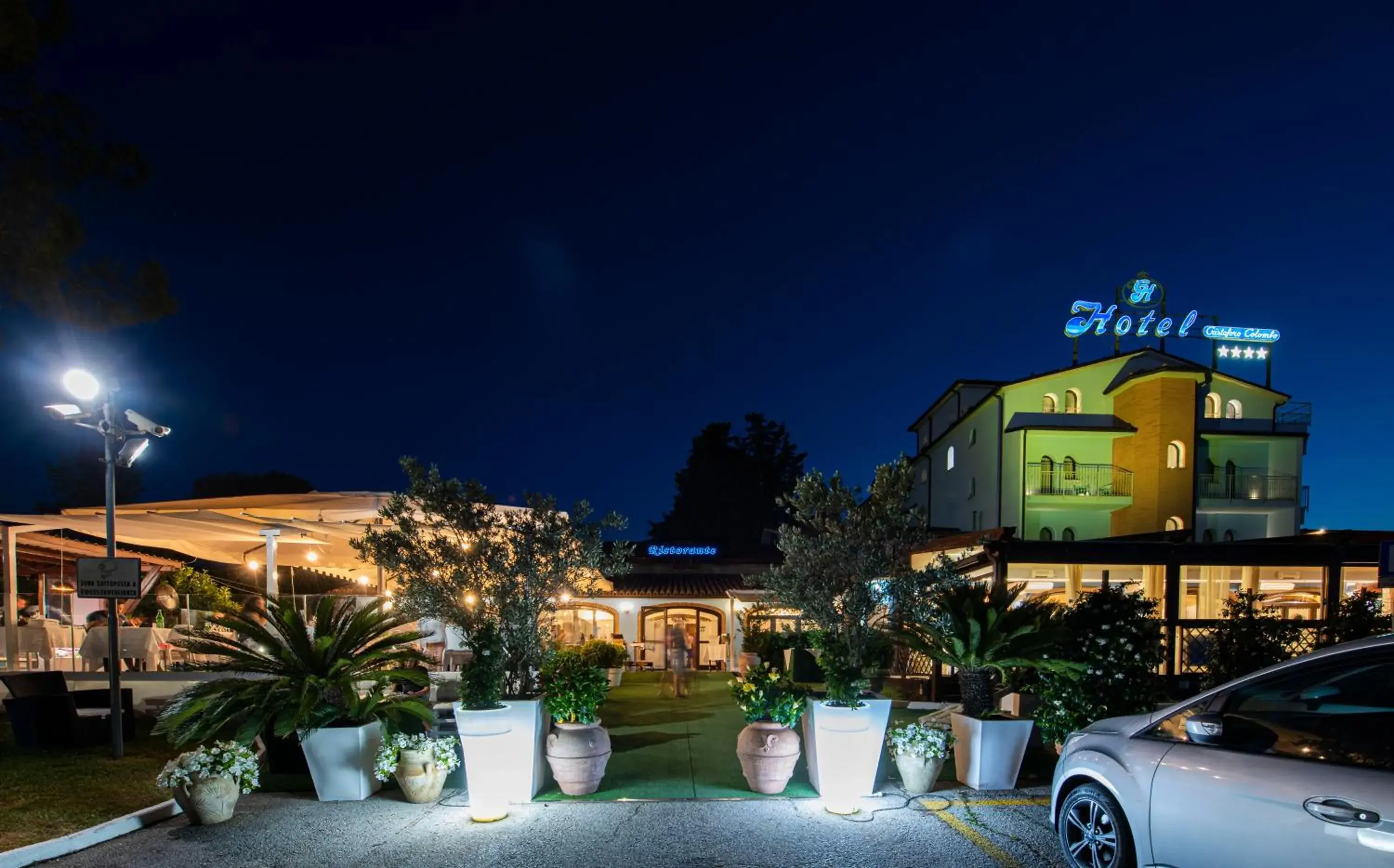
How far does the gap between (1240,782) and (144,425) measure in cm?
964

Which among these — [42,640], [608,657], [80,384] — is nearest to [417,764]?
[80,384]

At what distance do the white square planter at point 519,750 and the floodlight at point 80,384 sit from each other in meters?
4.77

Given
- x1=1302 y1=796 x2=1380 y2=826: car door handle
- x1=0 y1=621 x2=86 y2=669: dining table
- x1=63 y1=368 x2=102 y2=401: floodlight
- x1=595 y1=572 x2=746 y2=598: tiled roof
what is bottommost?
x1=595 y1=572 x2=746 y2=598: tiled roof

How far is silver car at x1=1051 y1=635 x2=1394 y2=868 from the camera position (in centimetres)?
333

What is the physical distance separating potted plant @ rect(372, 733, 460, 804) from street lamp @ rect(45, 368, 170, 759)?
3.21 meters

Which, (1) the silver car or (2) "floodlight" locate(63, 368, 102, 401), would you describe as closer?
(1) the silver car

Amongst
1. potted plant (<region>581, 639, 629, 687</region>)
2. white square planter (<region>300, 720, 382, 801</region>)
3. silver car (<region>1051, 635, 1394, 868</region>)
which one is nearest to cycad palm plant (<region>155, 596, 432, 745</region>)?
white square planter (<region>300, 720, 382, 801</region>)

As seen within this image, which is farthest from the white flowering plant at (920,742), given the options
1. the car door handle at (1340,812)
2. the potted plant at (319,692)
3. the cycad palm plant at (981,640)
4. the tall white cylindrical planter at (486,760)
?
the potted plant at (319,692)

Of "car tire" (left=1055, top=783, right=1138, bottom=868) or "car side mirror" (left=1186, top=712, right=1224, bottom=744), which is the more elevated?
"car side mirror" (left=1186, top=712, right=1224, bottom=744)

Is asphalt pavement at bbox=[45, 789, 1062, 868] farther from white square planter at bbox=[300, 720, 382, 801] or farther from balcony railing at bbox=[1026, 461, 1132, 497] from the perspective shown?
balcony railing at bbox=[1026, 461, 1132, 497]

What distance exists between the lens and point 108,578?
801cm

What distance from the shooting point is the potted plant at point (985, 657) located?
278 inches

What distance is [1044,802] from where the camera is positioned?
6.62 metres

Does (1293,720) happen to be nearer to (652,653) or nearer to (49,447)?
(652,653)
